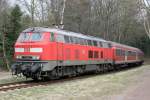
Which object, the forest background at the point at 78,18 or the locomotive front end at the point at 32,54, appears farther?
the forest background at the point at 78,18

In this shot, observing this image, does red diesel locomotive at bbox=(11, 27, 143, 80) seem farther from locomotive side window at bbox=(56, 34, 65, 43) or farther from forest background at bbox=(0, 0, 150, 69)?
forest background at bbox=(0, 0, 150, 69)

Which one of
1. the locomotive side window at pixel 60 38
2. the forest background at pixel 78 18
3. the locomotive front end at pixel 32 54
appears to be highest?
the forest background at pixel 78 18

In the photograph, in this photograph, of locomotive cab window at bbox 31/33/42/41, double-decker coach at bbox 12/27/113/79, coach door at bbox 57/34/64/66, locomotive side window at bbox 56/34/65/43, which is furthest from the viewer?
locomotive side window at bbox 56/34/65/43

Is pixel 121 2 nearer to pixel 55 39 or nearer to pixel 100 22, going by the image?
pixel 100 22

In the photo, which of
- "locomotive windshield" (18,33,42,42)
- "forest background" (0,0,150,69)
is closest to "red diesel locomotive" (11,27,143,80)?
"locomotive windshield" (18,33,42,42)

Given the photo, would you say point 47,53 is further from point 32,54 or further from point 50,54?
point 32,54

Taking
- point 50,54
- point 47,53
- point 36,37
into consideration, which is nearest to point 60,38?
point 36,37

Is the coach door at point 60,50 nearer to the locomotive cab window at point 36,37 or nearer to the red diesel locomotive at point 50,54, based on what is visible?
the red diesel locomotive at point 50,54

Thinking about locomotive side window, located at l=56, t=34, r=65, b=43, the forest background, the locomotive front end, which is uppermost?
the forest background

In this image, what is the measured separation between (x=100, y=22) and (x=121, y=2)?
5.36 metres

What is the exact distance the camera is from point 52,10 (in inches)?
1833

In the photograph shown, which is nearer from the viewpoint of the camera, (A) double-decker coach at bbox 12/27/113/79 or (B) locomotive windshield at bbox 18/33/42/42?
(A) double-decker coach at bbox 12/27/113/79

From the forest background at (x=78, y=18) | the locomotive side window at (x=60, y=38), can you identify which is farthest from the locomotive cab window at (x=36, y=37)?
the forest background at (x=78, y=18)

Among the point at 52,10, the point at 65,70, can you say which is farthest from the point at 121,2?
the point at 65,70
